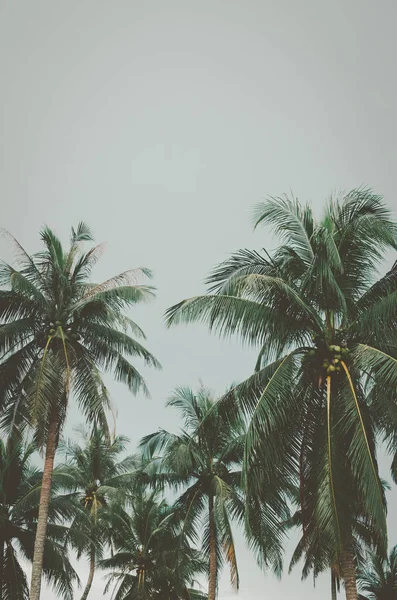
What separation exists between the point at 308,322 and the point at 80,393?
746cm

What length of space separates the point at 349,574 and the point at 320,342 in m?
4.35

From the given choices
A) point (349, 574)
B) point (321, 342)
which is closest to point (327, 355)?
point (321, 342)

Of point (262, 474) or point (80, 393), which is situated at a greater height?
point (80, 393)

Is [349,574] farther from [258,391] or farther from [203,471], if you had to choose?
[203,471]

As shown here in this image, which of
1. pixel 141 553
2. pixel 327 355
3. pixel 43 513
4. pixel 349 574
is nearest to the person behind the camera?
pixel 349 574

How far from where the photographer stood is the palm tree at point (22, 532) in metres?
19.7

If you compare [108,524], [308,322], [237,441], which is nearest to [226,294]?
[308,322]

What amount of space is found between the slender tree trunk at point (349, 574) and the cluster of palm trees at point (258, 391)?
1.2 inches

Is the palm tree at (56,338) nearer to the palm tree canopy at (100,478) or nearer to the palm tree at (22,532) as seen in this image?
the palm tree at (22,532)

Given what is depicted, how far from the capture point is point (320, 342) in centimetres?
1225

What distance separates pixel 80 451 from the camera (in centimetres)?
3041

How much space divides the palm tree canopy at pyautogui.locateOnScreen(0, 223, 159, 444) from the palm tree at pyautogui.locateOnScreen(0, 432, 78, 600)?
373 cm

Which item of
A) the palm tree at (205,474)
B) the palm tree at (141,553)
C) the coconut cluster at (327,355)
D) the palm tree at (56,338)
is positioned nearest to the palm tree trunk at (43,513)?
the palm tree at (56,338)

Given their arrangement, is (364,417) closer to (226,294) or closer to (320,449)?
(320,449)
